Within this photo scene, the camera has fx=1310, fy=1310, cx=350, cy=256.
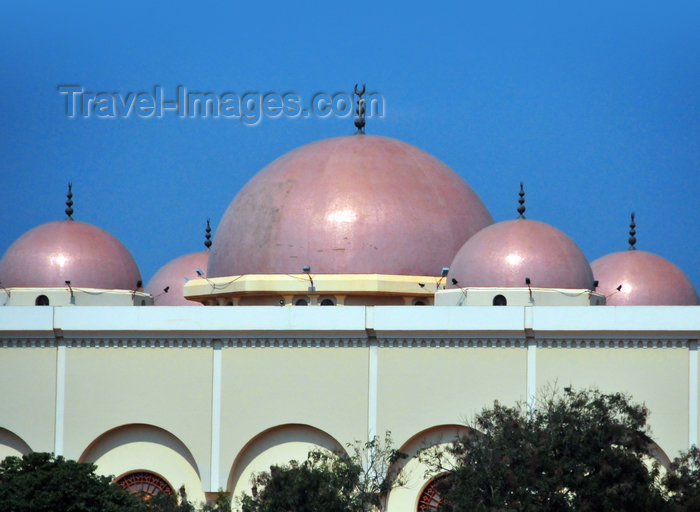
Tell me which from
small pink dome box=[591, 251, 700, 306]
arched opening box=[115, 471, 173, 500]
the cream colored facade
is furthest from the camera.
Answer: small pink dome box=[591, 251, 700, 306]

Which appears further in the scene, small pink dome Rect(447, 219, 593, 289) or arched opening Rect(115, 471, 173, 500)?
arched opening Rect(115, 471, 173, 500)

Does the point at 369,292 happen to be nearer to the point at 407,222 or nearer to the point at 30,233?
the point at 407,222

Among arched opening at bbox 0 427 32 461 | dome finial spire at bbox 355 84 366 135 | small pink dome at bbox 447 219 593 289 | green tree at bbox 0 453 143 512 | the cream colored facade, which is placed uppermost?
dome finial spire at bbox 355 84 366 135

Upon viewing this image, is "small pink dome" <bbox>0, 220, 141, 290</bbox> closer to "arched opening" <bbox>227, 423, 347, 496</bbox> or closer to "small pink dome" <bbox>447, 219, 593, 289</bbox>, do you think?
"arched opening" <bbox>227, 423, 347, 496</bbox>

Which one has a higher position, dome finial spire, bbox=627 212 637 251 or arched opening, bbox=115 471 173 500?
dome finial spire, bbox=627 212 637 251

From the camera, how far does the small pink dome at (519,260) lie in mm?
22141

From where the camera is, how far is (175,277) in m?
30.7

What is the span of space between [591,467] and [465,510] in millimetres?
1692

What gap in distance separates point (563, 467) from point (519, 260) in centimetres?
622

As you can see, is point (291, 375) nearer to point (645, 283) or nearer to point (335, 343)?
point (335, 343)

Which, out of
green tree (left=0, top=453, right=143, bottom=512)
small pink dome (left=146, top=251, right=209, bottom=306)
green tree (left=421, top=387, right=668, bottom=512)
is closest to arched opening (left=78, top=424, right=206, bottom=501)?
green tree (left=0, top=453, right=143, bottom=512)

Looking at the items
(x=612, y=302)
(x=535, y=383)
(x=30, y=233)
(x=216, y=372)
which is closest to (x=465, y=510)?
(x=535, y=383)

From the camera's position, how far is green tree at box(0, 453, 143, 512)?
Answer: 17.5 meters

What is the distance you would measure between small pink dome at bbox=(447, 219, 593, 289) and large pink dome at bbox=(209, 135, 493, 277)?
4.57ft
